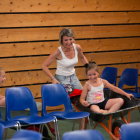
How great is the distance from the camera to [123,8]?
18.5 ft

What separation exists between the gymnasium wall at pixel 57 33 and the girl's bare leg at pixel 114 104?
2.13 m

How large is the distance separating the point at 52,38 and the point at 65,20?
470 millimetres

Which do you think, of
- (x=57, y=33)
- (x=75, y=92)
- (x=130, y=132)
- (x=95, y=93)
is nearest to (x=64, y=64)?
(x=75, y=92)

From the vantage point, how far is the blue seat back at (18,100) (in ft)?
10.3

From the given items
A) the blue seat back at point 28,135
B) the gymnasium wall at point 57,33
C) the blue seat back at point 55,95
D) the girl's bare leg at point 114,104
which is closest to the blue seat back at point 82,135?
the blue seat back at point 28,135

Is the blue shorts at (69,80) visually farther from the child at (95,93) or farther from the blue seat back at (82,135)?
the blue seat back at (82,135)

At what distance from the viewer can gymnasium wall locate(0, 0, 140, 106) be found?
16.4 feet

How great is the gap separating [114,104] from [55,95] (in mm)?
800

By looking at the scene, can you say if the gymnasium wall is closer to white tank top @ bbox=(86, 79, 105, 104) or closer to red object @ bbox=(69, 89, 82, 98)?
red object @ bbox=(69, 89, 82, 98)

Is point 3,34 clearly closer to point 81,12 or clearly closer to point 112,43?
point 81,12

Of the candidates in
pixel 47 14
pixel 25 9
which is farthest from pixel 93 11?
pixel 25 9

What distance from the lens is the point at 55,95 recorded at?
344 centimetres

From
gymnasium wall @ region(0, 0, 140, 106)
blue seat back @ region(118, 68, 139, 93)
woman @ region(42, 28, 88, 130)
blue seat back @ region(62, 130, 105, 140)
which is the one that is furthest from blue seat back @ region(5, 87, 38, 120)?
blue seat back @ region(118, 68, 139, 93)

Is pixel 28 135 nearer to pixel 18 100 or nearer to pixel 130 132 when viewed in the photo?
pixel 130 132
